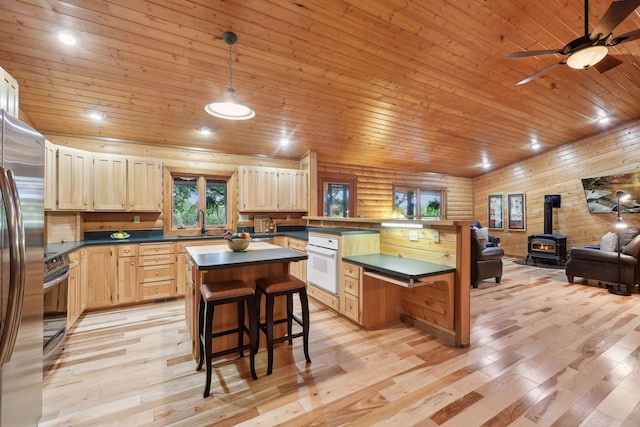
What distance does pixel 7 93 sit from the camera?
6.87 feet

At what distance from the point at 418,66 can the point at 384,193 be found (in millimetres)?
3941

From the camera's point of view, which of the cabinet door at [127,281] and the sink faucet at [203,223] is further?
the sink faucet at [203,223]

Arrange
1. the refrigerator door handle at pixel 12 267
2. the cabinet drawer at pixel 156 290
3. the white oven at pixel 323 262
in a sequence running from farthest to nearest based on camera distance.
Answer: the cabinet drawer at pixel 156 290, the white oven at pixel 323 262, the refrigerator door handle at pixel 12 267

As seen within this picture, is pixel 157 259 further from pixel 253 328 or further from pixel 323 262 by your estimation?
pixel 253 328

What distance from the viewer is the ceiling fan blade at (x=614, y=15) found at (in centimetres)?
210

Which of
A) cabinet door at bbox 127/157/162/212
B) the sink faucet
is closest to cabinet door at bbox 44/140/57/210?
cabinet door at bbox 127/157/162/212

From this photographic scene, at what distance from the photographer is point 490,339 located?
288 cm

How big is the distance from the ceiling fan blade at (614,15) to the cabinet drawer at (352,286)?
126 inches

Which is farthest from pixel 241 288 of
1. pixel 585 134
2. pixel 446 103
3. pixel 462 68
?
pixel 585 134

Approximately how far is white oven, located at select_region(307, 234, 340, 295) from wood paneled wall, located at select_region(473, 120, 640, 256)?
7020 mm

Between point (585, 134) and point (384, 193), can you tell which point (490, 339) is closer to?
point (384, 193)

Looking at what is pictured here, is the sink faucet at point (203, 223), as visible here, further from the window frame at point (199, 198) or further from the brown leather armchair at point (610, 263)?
the brown leather armchair at point (610, 263)

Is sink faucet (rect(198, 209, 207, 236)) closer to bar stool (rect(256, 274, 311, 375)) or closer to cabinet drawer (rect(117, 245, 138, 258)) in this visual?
cabinet drawer (rect(117, 245, 138, 258))

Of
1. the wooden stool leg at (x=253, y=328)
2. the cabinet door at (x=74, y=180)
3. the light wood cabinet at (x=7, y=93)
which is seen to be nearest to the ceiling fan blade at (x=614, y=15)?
the wooden stool leg at (x=253, y=328)
